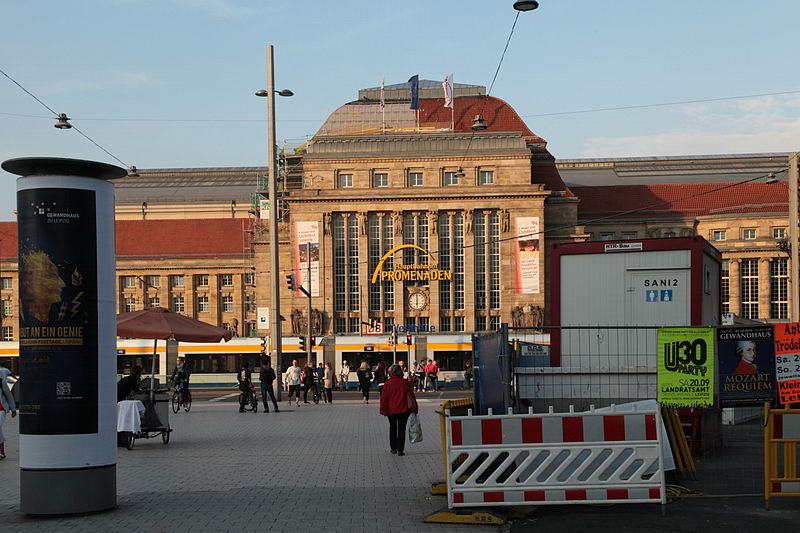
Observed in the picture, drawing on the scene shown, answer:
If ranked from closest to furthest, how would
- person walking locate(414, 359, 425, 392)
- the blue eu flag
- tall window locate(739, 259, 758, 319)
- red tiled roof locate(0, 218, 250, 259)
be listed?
person walking locate(414, 359, 425, 392), the blue eu flag, tall window locate(739, 259, 758, 319), red tiled roof locate(0, 218, 250, 259)

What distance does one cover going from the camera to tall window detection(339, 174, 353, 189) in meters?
91.8

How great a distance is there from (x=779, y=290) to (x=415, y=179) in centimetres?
3653

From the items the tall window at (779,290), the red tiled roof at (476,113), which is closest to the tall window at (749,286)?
the tall window at (779,290)

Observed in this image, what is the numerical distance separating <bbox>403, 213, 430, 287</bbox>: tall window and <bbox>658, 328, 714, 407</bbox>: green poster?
3127 inches

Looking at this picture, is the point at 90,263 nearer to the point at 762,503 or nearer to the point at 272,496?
the point at 272,496

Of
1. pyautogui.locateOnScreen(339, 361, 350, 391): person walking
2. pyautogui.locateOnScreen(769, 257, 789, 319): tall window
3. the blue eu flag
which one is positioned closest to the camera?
pyautogui.locateOnScreen(339, 361, 350, 391): person walking

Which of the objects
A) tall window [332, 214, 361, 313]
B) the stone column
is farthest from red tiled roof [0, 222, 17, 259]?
the stone column

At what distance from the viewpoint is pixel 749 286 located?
100688 millimetres

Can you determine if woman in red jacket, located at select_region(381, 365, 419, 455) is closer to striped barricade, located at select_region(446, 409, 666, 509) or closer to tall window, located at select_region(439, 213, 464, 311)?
striped barricade, located at select_region(446, 409, 666, 509)

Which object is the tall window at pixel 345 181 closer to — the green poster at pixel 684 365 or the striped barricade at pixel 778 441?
the green poster at pixel 684 365

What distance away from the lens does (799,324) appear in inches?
472

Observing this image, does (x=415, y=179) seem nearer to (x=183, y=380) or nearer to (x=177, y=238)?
(x=177, y=238)

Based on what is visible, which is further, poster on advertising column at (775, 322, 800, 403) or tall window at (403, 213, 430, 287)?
tall window at (403, 213, 430, 287)

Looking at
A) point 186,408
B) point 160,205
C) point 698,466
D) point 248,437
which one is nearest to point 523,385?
point 698,466
